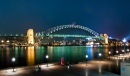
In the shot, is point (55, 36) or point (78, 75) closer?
point (78, 75)

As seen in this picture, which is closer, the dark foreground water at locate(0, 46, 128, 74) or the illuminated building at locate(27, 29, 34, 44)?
the dark foreground water at locate(0, 46, 128, 74)

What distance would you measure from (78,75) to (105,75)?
176 cm

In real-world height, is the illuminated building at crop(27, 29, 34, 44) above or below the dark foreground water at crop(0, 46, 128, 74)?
above

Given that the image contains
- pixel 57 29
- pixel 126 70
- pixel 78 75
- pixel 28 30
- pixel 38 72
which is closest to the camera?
pixel 126 70

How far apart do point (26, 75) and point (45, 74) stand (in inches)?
49.0

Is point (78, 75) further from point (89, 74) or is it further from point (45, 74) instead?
point (45, 74)

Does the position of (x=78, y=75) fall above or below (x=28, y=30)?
below

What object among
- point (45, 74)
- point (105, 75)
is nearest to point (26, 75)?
point (45, 74)

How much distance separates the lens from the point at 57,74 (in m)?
12.7

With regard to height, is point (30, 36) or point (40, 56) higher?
point (30, 36)

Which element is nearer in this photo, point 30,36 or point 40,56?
point 40,56

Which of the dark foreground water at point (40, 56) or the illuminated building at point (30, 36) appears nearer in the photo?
the dark foreground water at point (40, 56)

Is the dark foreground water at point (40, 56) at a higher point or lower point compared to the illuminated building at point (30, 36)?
lower

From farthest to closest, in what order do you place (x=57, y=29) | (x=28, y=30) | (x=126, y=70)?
(x=57, y=29) < (x=28, y=30) < (x=126, y=70)
